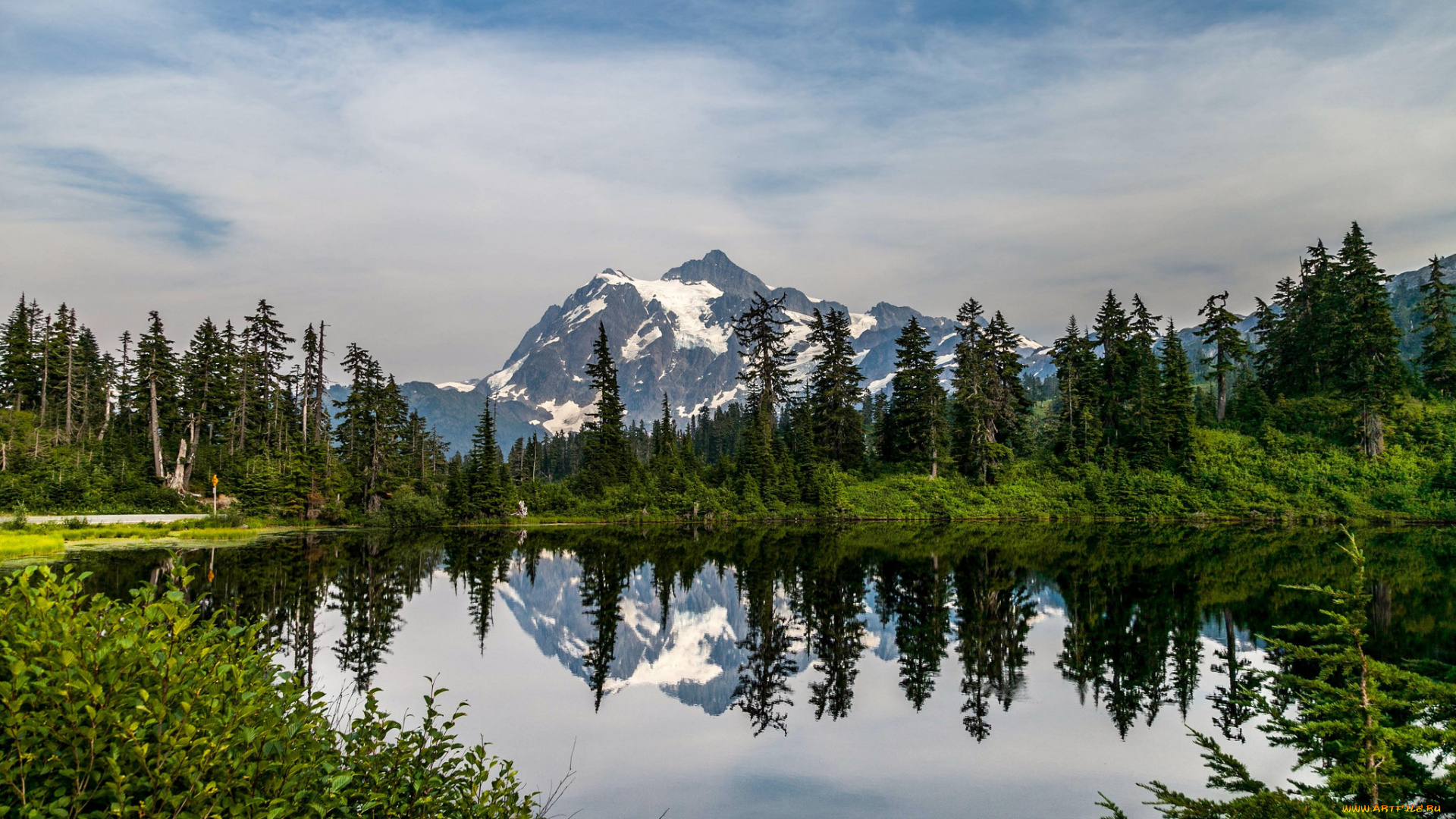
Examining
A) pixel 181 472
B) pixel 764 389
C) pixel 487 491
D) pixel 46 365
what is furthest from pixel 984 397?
pixel 46 365

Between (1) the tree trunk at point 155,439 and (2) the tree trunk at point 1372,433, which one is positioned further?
(1) the tree trunk at point 155,439

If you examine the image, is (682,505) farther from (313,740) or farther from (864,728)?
(313,740)

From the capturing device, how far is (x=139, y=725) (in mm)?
4191

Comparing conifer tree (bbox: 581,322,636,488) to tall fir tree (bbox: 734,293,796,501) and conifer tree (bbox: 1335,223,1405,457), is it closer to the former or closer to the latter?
tall fir tree (bbox: 734,293,796,501)

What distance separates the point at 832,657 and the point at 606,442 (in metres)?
56.7

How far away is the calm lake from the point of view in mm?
10891

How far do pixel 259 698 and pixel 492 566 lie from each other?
30.7 metres

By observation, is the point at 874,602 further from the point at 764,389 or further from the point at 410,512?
the point at 410,512

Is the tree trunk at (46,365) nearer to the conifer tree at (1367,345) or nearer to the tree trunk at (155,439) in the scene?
the tree trunk at (155,439)

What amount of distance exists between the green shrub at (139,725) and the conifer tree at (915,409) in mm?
62637

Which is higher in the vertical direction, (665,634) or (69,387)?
(69,387)

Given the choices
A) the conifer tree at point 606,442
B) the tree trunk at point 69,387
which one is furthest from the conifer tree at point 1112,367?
the tree trunk at point 69,387

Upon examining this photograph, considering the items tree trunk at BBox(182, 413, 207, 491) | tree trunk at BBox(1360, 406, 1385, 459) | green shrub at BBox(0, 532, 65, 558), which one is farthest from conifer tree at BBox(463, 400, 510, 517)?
tree trunk at BBox(1360, 406, 1385, 459)

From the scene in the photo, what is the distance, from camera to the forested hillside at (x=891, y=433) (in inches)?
2185
